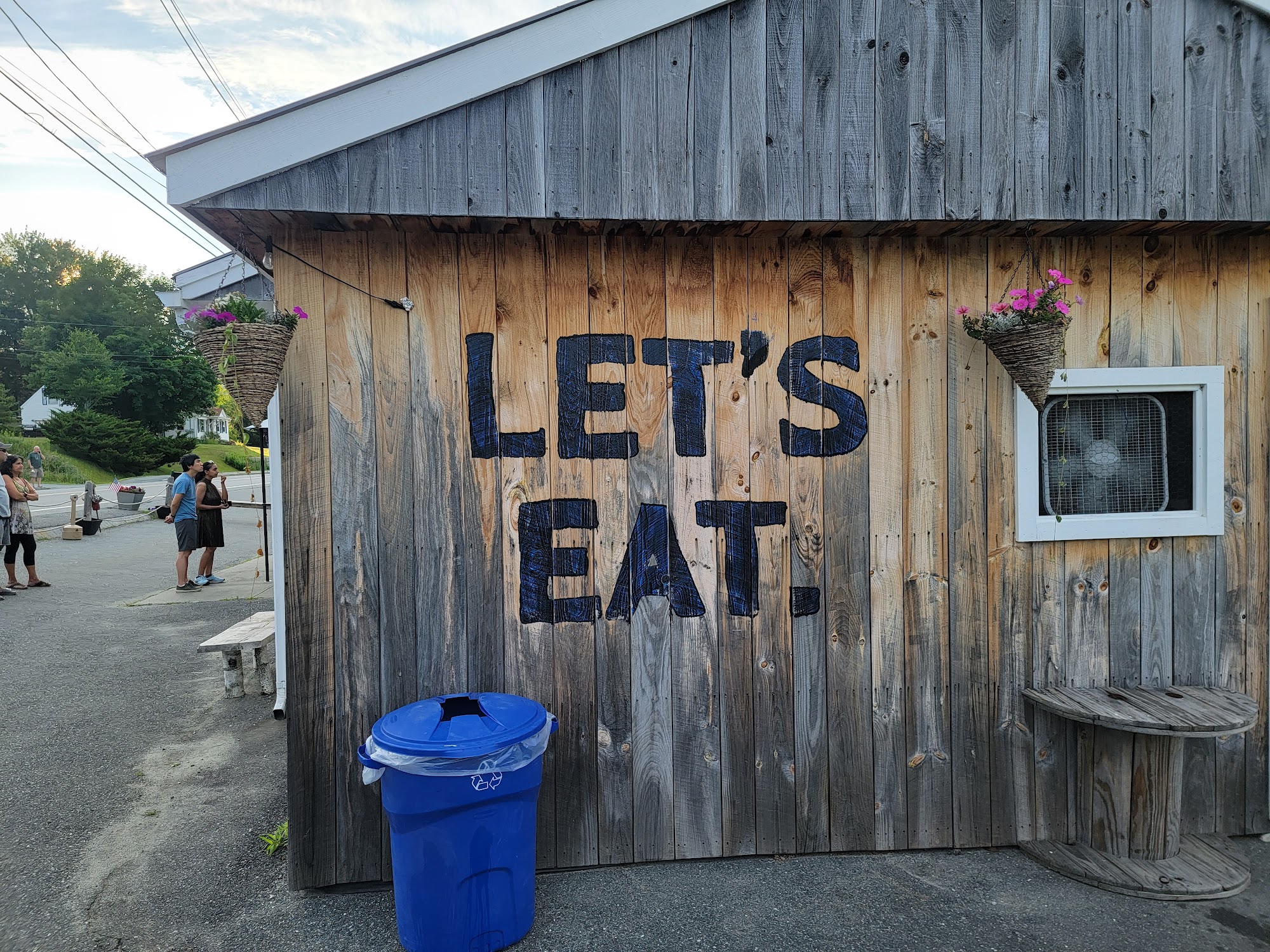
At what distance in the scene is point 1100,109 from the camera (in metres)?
2.81

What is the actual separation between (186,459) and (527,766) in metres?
8.14

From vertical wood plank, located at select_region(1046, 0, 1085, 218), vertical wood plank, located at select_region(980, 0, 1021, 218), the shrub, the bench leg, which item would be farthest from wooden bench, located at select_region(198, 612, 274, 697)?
the shrub

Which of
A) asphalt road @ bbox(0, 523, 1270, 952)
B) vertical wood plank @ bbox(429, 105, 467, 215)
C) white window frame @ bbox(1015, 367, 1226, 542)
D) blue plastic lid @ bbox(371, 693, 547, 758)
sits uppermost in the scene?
vertical wood plank @ bbox(429, 105, 467, 215)

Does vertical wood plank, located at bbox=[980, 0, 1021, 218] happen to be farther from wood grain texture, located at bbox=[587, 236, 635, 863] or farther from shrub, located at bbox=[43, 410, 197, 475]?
shrub, located at bbox=[43, 410, 197, 475]

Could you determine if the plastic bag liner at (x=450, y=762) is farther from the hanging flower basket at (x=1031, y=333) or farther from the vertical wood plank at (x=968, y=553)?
the hanging flower basket at (x=1031, y=333)

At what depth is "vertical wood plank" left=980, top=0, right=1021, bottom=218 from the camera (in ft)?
9.11

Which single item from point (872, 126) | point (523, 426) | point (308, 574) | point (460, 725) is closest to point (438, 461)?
point (523, 426)

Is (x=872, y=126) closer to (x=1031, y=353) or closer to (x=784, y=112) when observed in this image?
(x=784, y=112)

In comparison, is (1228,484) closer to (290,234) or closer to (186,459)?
(290,234)

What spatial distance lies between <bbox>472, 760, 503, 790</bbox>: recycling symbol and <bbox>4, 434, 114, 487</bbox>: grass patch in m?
32.6

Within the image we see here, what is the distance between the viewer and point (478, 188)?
2584mm

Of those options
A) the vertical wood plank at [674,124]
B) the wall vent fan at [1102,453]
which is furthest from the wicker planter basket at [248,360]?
the wall vent fan at [1102,453]

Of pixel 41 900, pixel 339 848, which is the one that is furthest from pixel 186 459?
pixel 339 848

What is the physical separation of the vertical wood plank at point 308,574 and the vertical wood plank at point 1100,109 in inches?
116
